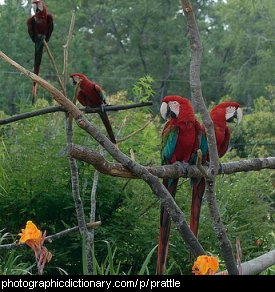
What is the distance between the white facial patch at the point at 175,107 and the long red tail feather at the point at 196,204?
0.29 m

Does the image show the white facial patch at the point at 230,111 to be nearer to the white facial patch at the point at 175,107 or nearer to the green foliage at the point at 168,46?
the white facial patch at the point at 175,107

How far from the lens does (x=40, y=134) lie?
3.90 m

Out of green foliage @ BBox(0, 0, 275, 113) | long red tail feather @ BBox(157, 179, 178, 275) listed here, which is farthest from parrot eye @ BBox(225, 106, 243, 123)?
green foliage @ BBox(0, 0, 275, 113)

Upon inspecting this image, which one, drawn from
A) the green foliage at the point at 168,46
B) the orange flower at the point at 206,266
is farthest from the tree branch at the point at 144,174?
the green foliage at the point at 168,46

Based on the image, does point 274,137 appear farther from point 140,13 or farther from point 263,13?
point 140,13

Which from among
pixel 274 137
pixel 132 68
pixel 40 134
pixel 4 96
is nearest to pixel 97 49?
pixel 132 68

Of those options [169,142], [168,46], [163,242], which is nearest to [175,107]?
[169,142]

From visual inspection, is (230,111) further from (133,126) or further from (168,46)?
(168,46)

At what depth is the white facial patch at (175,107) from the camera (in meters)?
2.45

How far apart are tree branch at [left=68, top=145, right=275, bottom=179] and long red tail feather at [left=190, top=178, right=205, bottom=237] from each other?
8 cm

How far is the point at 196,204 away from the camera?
7.30 feet

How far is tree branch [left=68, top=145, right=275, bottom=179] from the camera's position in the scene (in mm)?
1713

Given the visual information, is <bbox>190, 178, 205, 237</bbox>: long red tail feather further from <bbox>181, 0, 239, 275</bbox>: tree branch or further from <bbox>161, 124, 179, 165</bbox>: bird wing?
<bbox>181, 0, 239, 275</bbox>: tree branch
